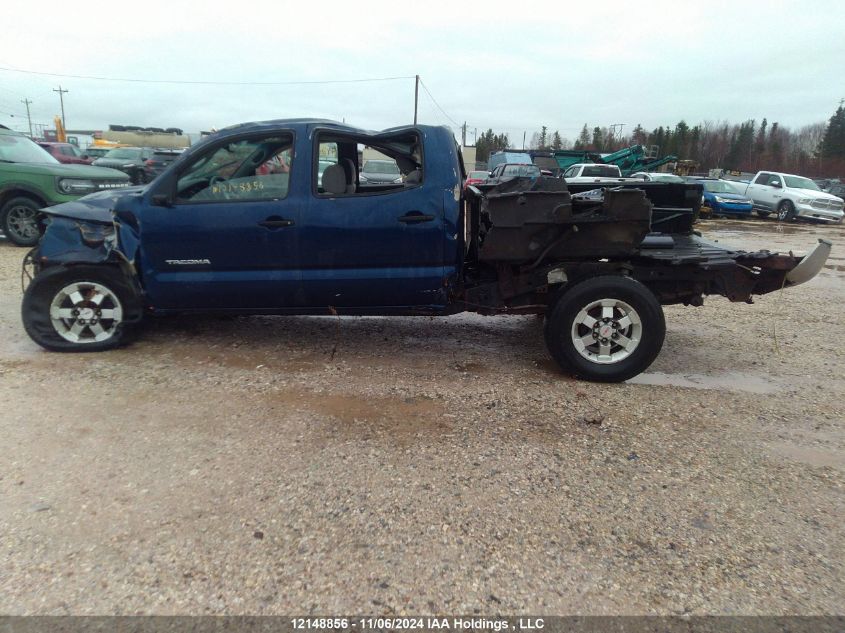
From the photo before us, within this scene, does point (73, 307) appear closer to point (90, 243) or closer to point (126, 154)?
point (90, 243)

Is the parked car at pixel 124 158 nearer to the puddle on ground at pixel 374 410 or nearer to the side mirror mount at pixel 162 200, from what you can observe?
the side mirror mount at pixel 162 200

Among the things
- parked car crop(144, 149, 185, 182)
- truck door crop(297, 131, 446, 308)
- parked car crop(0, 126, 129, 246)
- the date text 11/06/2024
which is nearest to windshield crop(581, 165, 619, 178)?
parked car crop(144, 149, 185, 182)

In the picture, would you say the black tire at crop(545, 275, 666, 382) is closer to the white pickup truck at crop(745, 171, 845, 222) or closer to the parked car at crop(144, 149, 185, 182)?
the parked car at crop(144, 149, 185, 182)

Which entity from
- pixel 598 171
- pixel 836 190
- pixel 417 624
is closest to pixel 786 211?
pixel 598 171

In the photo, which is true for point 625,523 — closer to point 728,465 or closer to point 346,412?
point 728,465

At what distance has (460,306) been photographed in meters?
4.53

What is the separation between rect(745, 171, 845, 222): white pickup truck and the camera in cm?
1997

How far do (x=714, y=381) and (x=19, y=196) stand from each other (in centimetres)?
1029

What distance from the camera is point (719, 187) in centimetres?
2184

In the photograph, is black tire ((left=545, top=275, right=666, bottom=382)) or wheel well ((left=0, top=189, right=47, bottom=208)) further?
wheel well ((left=0, top=189, right=47, bottom=208))

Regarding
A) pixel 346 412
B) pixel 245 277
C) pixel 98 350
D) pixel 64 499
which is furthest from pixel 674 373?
pixel 98 350

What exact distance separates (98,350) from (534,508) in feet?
12.5

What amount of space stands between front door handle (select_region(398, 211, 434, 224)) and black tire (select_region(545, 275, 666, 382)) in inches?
45.6

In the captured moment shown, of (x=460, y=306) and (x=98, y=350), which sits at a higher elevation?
(x=460, y=306)
